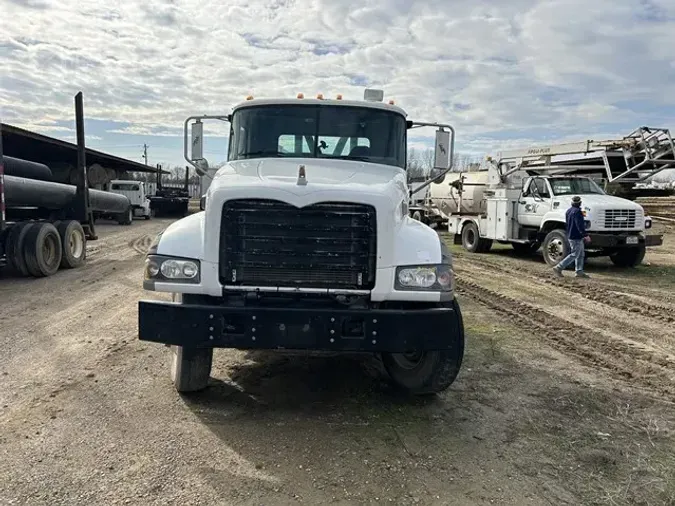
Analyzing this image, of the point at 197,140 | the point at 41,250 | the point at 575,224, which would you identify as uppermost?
the point at 197,140

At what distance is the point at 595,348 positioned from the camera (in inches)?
259

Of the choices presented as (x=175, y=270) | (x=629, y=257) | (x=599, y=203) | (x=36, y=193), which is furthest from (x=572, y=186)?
(x=175, y=270)

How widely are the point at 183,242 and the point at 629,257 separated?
42.0ft

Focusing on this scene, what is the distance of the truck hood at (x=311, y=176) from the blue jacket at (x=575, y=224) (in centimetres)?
783

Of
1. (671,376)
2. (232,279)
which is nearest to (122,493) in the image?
(232,279)

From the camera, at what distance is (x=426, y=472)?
11.5 ft

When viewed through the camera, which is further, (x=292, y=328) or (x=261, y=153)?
(x=261, y=153)

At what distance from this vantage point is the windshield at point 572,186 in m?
14.4

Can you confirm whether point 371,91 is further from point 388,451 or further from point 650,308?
point 650,308

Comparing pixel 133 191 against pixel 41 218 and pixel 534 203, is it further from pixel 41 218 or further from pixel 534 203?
pixel 534 203

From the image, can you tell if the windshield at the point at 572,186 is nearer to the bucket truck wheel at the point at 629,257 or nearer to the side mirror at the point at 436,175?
the bucket truck wheel at the point at 629,257

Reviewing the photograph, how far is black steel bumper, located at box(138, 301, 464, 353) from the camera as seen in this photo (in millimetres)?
3824

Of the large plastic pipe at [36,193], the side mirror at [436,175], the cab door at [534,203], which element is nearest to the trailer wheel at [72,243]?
the large plastic pipe at [36,193]

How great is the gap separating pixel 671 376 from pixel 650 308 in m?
3.73
